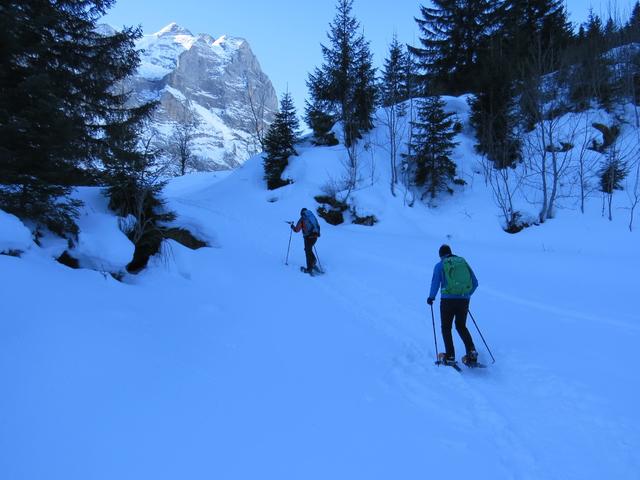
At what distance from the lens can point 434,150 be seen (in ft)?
71.9

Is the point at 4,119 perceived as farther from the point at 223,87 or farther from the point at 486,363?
the point at 223,87

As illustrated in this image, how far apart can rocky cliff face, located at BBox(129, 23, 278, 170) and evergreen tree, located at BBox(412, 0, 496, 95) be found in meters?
82.3

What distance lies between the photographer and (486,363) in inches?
228

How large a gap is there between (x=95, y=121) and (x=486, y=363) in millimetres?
12537

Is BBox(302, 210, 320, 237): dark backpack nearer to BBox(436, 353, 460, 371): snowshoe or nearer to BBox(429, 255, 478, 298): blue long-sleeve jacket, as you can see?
BBox(429, 255, 478, 298): blue long-sleeve jacket

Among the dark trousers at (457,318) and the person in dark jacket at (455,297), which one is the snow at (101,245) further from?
the dark trousers at (457,318)

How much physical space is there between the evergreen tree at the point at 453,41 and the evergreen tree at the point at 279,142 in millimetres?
12617

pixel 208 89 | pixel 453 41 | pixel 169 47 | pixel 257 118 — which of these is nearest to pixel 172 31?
pixel 169 47

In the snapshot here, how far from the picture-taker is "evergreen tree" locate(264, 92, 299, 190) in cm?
2353

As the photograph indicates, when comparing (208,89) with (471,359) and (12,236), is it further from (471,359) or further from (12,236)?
(471,359)

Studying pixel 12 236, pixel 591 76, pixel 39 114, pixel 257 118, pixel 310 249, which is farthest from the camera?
pixel 257 118

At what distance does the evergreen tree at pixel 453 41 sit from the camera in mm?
29328

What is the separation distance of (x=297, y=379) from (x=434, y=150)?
19.9m

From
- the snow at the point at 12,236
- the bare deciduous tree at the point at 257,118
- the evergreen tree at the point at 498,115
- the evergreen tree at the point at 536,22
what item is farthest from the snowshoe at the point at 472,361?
the evergreen tree at the point at 536,22
